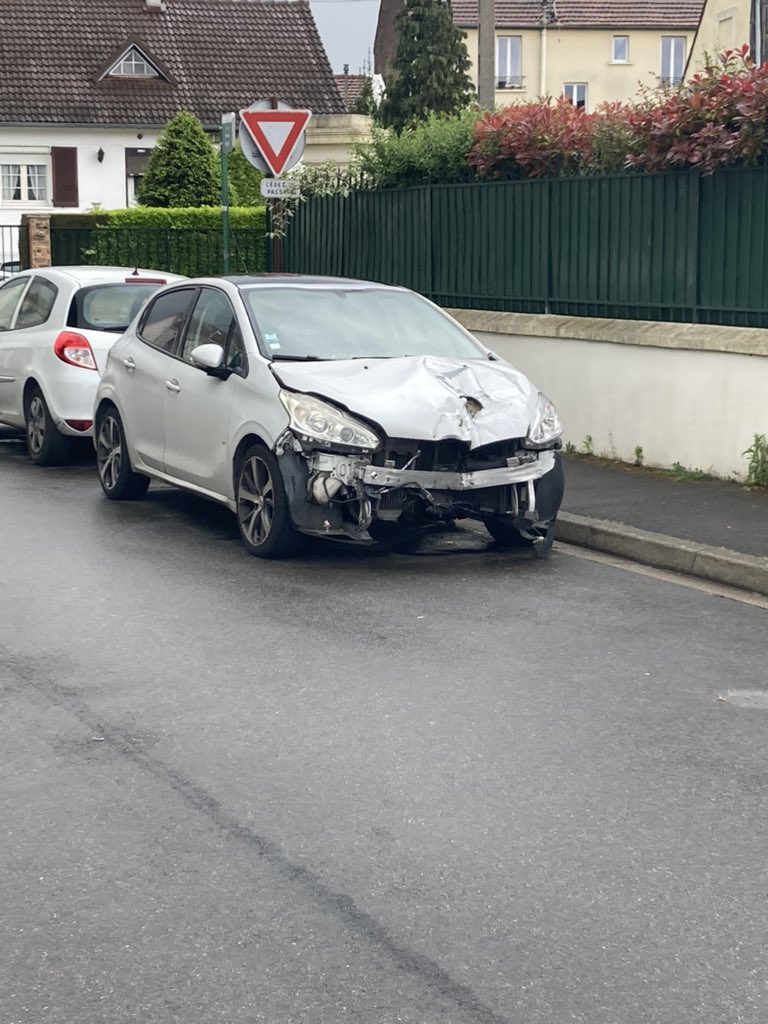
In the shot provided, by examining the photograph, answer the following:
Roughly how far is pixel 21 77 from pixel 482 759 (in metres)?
49.1

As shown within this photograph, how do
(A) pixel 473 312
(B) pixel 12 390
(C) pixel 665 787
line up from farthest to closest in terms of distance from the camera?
(A) pixel 473 312 < (B) pixel 12 390 < (C) pixel 665 787

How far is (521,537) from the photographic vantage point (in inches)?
394

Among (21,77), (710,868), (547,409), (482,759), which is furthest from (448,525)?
(21,77)

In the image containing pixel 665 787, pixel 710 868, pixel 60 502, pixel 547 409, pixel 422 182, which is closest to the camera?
pixel 710 868

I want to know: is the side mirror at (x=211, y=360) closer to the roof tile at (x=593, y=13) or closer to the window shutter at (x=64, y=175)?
the window shutter at (x=64, y=175)

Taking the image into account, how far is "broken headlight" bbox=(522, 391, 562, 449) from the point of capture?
941cm

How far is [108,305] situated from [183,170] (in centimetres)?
2264

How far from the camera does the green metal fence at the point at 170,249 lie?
26.2 meters

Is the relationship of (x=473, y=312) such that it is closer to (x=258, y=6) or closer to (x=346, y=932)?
(x=346, y=932)

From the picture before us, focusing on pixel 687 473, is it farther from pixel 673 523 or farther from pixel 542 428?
pixel 542 428

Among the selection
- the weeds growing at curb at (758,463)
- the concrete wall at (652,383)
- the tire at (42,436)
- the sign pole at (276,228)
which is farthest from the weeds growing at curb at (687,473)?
the sign pole at (276,228)

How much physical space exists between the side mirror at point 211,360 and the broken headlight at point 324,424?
79 cm

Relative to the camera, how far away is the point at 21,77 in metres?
51.4

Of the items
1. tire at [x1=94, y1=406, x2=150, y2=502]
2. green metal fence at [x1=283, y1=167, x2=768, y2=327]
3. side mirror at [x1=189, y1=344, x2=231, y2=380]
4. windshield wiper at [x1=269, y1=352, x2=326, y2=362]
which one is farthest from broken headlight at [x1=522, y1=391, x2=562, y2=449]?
tire at [x1=94, y1=406, x2=150, y2=502]
